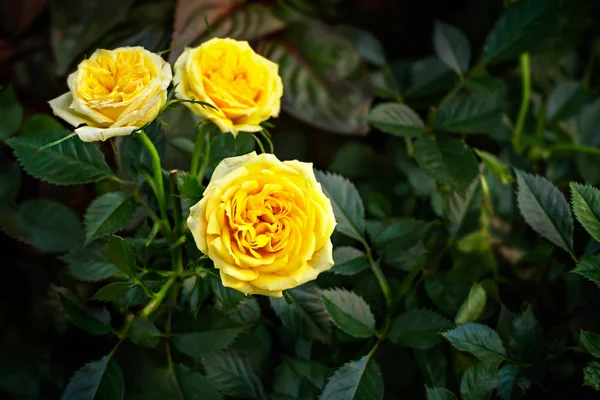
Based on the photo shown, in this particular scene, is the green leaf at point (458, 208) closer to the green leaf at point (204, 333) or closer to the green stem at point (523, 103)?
the green stem at point (523, 103)

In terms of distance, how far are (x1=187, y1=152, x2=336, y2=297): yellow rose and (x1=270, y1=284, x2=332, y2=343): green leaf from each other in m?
0.13

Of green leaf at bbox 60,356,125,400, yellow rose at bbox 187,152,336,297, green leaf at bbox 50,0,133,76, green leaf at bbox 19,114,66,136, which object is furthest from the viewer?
green leaf at bbox 50,0,133,76

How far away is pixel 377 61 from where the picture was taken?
32.0 inches

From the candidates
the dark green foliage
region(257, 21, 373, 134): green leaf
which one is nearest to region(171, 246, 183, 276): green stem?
the dark green foliage

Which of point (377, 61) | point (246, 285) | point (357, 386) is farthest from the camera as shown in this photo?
point (377, 61)

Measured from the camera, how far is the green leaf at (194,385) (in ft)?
1.71

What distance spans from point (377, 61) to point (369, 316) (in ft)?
1.35

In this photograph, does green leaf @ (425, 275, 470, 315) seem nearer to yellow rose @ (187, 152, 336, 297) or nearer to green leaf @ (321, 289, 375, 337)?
green leaf @ (321, 289, 375, 337)

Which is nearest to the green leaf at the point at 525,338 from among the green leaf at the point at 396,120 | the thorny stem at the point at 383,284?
the thorny stem at the point at 383,284

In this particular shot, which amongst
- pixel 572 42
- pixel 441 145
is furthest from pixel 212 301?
pixel 572 42

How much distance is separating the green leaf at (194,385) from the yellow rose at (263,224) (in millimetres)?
167

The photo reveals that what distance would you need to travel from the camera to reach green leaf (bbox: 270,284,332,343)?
0.53 metres

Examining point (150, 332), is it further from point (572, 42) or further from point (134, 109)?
point (572, 42)

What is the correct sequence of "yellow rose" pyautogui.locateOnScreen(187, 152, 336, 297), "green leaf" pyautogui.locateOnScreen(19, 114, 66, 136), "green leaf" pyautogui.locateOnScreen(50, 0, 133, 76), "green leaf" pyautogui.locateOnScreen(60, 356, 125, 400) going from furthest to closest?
1. "green leaf" pyautogui.locateOnScreen(50, 0, 133, 76)
2. "green leaf" pyautogui.locateOnScreen(19, 114, 66, 136)
3. "green leaf" pyautogui.locateOnScreen(60, 356, 125, 400)
4. "yellow rose" pyautogui.locateOnScreen(187, 152, 336, 297)
